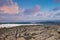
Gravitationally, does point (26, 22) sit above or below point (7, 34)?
above

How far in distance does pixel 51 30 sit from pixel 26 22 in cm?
208

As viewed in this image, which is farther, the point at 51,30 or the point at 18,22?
the point at 18,22

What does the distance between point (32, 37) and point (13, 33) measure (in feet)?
2.93

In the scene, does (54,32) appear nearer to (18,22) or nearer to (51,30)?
(51,30)

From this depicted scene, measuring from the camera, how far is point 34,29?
6664 millimetres

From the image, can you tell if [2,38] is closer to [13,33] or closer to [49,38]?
[13,33]

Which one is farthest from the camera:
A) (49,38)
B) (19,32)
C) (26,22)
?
(26,22)

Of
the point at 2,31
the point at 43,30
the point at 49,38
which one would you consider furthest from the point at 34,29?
the point at 2,31

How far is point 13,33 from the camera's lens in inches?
257

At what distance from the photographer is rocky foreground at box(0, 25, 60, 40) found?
6188 millimetres

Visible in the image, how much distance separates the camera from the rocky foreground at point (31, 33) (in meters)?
6.19

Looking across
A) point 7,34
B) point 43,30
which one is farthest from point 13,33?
point 43,30

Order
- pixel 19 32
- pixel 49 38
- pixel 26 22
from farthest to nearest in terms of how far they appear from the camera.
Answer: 1. pixel 26 22
2. pixel 19 32
3. pixel 49 38

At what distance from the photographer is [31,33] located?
6398mm
